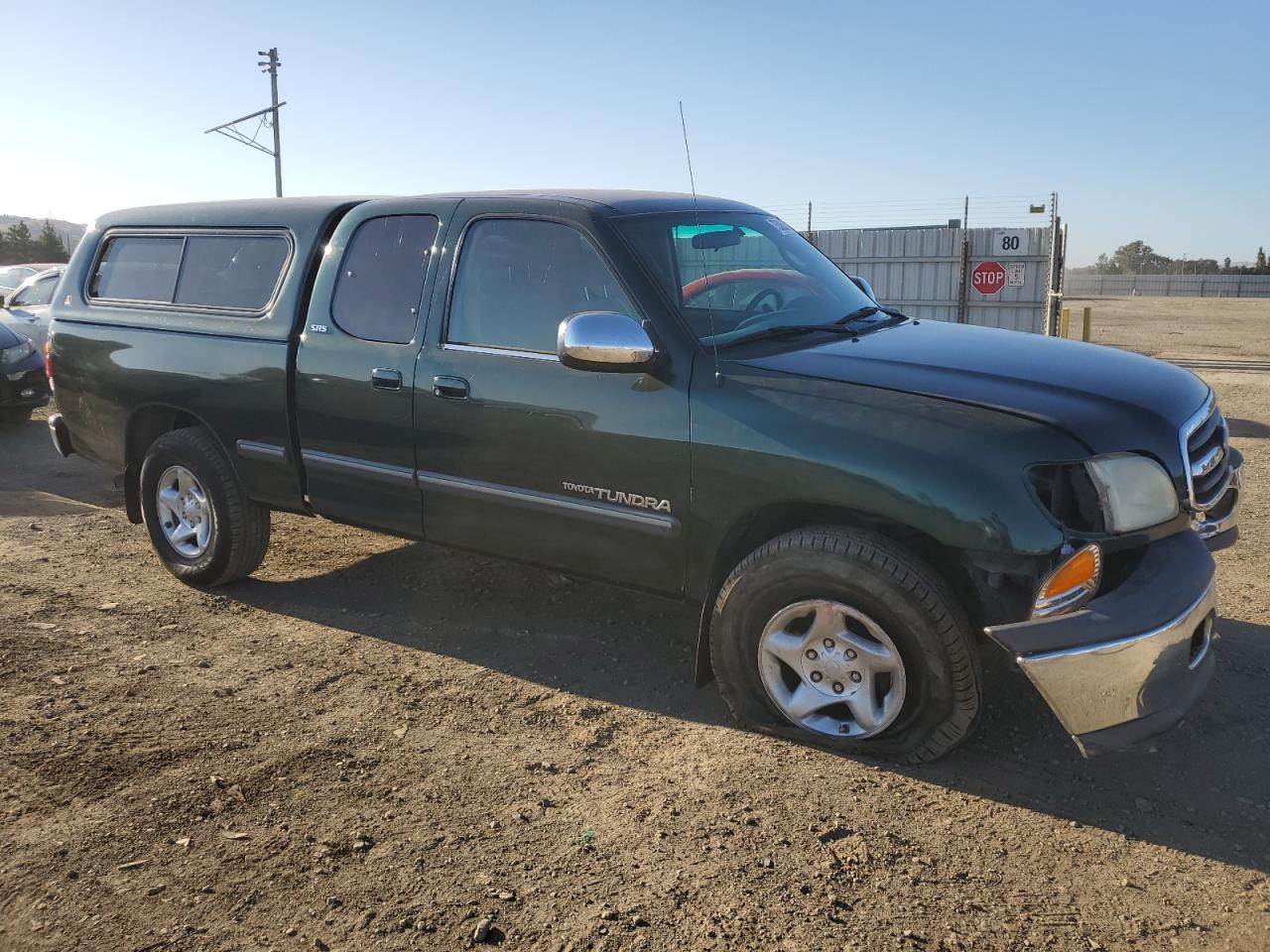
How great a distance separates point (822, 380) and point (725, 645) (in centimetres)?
98

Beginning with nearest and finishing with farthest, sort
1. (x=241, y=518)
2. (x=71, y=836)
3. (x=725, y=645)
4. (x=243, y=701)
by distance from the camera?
(x=71, y=836) → (x=725, y=645) → (x=243, y=701) → (x=241, y=518)

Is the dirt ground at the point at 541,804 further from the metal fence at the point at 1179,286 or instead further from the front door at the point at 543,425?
the metal fence at the point at 1179,286

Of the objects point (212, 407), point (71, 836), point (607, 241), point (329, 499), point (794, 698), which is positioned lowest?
point (71, 836)

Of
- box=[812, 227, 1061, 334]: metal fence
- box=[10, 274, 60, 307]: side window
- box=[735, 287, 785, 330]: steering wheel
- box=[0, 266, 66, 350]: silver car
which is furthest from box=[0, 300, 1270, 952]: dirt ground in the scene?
box=[10, 274, 60, 307]: side window

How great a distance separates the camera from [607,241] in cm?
377

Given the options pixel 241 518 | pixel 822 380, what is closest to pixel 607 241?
pixel 822 380

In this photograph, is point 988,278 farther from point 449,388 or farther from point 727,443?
point 727,443

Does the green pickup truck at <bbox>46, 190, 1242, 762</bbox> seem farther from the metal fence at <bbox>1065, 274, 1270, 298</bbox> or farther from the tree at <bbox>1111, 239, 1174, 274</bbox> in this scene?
the tree at <bbox>1111, 239, 1174, 274</bbox>

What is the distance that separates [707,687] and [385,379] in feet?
6.04

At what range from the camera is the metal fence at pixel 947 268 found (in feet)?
40.7

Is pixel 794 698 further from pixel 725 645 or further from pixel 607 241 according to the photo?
pixel 607 241

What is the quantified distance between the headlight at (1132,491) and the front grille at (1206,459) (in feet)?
0.40

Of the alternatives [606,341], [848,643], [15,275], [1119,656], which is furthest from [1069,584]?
[15,275]

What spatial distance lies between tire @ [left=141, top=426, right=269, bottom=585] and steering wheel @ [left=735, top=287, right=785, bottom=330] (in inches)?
107
